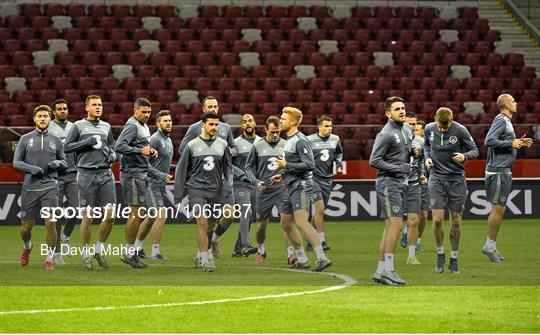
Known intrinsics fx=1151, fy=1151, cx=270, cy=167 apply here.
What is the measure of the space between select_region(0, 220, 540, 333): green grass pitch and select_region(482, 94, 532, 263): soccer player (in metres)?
0.51

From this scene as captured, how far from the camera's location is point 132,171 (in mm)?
16031

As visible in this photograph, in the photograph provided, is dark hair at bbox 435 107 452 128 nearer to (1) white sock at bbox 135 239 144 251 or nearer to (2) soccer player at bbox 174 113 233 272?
(2) soccer player at bbox 174 113 233 272

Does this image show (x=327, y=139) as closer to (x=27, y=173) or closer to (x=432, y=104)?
(x=27, y=173)

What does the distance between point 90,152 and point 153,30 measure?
688 inches

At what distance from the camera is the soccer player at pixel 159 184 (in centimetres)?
1708

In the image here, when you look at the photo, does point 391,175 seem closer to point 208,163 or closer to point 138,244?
point 208,163

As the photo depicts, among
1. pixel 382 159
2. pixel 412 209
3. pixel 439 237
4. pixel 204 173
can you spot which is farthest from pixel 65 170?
pixel 439 237

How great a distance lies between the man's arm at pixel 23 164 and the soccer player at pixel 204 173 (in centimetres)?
189

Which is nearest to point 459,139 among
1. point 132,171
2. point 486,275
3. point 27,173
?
point 486,275

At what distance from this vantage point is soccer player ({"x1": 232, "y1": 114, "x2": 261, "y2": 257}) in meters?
17.8

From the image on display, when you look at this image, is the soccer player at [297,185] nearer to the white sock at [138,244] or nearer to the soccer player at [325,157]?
the white sock at [138,244]

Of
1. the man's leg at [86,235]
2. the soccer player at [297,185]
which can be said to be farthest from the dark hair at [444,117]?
the man's leg at [86,235]

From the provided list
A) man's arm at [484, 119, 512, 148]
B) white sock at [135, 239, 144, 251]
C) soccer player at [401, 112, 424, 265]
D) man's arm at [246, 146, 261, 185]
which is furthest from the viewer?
white sock at [135, 239, 144, 251]

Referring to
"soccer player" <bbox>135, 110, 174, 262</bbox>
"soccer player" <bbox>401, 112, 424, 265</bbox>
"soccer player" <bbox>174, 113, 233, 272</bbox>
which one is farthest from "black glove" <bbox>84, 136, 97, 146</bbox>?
"soccer player" <bbox>401, 112, 424, 265</bbox>
